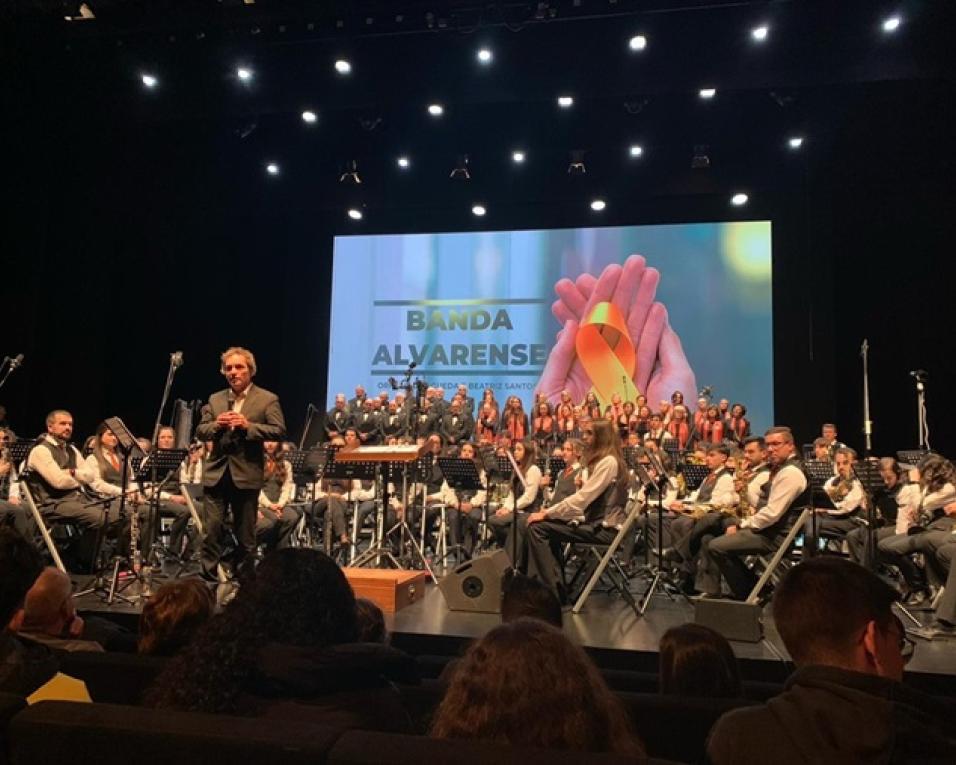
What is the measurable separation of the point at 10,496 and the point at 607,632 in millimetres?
5622

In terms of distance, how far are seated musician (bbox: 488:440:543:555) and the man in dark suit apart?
2.69 meters

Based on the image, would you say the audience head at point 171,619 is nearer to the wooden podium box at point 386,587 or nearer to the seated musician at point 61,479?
the wooden podium box at point 386,587

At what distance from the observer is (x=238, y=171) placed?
42.7 ft

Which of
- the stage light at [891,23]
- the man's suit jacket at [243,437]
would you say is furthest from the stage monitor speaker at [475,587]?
the stage light at [891,23]

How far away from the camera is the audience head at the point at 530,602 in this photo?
2.85m

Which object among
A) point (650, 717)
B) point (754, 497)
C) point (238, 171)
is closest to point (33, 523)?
point (754, 497)

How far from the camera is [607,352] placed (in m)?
13.5

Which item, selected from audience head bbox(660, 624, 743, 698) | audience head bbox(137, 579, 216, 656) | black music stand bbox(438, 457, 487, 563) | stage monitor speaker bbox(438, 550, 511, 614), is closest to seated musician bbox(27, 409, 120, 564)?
black music stand bbox(438, 457, 487, 563)

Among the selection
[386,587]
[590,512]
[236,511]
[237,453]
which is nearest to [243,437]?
[237,453]

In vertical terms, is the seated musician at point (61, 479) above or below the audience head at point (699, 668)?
above

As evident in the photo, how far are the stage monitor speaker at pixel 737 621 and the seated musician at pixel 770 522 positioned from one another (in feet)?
3.49

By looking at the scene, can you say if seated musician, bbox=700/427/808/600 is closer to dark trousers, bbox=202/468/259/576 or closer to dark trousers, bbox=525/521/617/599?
dark trousers, bbox=525/521/617/599

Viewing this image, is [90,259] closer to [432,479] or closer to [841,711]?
[432,479]

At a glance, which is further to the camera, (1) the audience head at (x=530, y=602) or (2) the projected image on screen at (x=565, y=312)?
(2) the projected image on screen at (x=565, y=312)
